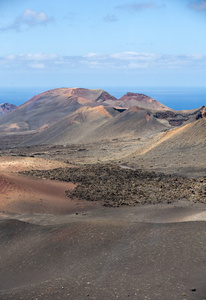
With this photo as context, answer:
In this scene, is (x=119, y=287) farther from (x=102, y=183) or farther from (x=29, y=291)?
(x=102, y=183)

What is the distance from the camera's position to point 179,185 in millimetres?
23969

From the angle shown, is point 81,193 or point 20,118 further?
point 20,118

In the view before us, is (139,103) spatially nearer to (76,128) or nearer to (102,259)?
(76,128)

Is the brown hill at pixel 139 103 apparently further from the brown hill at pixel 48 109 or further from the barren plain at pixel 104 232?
the barren plain at pixel 104 232

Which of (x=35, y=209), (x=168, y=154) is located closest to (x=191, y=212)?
(x=35, y=209)

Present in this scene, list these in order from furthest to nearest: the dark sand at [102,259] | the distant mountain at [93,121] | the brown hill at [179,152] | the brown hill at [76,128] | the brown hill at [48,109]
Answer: the brown hill at [48,109], the brown hill at [76,128], the distant mountain at [93,121], the brown hill at [179,152], the dark sand at [102,259]

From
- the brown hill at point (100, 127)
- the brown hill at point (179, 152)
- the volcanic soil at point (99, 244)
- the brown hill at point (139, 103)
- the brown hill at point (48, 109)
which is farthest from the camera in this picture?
the brown hill at point (139, 103)

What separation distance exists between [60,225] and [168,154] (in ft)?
89.5

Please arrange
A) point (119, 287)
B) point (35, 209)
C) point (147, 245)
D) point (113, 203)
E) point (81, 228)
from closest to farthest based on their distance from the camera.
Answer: point (119, 287) → point (147, 245) → point (81, 228) → point (35, 209) → point (113, 203)

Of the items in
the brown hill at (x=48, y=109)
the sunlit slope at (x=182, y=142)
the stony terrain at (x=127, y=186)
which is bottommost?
the stony terrain at (x=127, y=186)

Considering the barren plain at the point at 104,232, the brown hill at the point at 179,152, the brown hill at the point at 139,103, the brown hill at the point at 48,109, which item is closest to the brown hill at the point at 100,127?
the brown hill at the point at 179,152

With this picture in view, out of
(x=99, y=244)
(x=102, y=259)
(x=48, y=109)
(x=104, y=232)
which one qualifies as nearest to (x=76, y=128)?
(x=48, y=109)

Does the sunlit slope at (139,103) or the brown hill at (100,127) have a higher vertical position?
the sunlit slope at (139,103)

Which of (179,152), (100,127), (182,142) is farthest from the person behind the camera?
(100,127)
